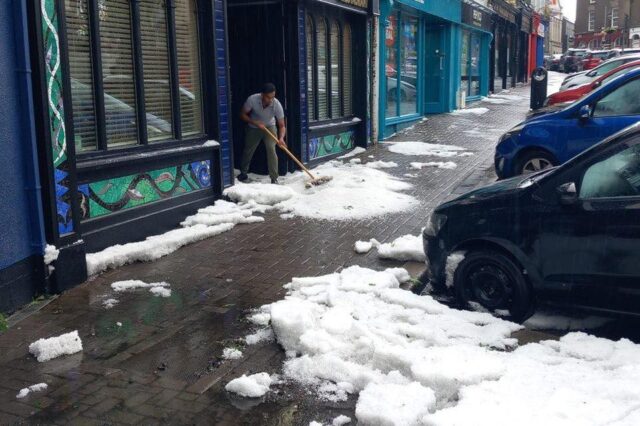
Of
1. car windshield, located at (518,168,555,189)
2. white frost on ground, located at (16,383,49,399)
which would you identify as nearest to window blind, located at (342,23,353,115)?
car windshield, located at (518,168,555,189)

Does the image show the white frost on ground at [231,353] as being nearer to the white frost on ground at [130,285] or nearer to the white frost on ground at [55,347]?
the white frost on ground at [55,347]

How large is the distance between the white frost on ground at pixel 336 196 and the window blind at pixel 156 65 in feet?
5.06

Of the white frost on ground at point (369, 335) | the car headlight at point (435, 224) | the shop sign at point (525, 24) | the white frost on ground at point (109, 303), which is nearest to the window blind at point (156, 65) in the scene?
the white frost on ground at point (109, 303)

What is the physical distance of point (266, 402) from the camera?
422 centimetres

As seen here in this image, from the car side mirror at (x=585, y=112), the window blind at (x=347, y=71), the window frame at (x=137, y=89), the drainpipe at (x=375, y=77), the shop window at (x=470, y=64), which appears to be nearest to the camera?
the window frame at (x=137, y=89)

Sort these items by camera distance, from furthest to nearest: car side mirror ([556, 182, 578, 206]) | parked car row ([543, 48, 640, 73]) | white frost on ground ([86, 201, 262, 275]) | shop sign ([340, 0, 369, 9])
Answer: parked car row ([543, 48, 640, 73]) → shop sign ([340, 0, 369, 9]) → white frost on ground ([86, 201, 262, 275]) → car side mirror ([556, 182, 578, 206])

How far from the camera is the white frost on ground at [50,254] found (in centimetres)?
608

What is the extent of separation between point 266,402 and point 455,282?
215cm

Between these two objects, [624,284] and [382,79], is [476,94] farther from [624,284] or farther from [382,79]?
[624,284]

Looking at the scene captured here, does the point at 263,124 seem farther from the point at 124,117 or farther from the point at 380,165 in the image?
the point at 124,117

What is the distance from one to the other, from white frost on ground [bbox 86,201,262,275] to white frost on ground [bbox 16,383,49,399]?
7.78 feet

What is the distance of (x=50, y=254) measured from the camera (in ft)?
20.0

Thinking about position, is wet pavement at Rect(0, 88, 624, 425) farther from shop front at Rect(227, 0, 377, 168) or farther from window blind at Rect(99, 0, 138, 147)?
shop front at Rect(227, 0, 377, 168)

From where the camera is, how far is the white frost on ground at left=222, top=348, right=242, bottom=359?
4863 mm
